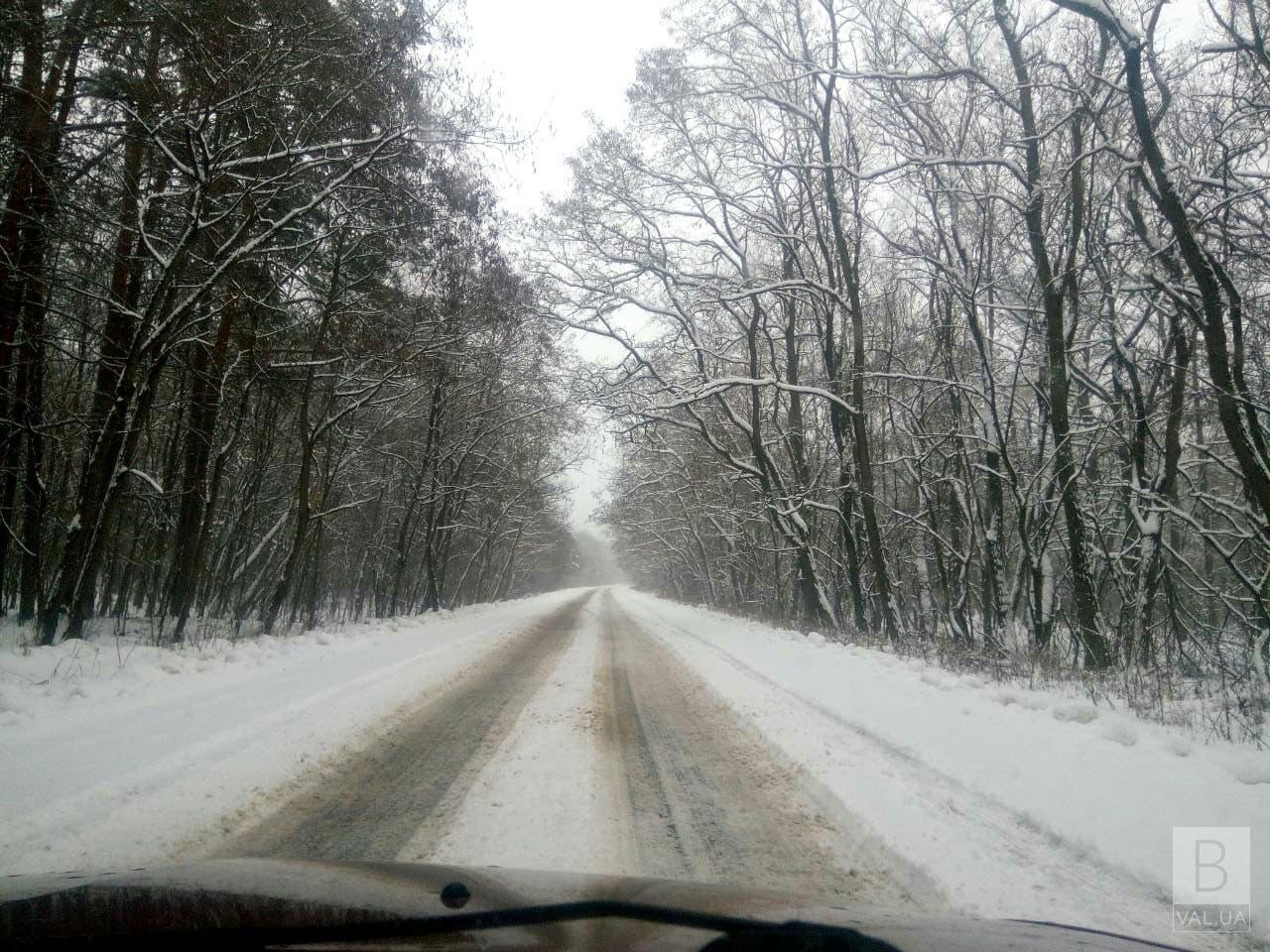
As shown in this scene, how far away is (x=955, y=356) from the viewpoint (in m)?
16.3

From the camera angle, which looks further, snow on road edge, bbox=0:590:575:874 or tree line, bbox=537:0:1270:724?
tree line, bbox=537:0:1270:724

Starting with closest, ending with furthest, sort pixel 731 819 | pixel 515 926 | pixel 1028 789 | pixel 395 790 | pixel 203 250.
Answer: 1. pixel 515 926
2. pixel 731 819
3. pixel 1028 789
4. pixel 395 790
5. pixel 203 250

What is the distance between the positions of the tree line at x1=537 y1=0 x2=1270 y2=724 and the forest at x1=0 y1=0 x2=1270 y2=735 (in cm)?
12

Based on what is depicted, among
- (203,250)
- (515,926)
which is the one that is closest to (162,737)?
(515,926)

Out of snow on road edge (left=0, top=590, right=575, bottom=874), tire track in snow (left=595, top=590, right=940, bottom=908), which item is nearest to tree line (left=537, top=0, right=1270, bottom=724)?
tire track in snow (left=595, top=590, right=940, bottom=908)

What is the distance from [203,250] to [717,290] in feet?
36.2

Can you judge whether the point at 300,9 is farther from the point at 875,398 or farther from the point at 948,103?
the point at 875,398

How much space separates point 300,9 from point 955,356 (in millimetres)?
14699

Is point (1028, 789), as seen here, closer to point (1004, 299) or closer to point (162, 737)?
point (162, 737)

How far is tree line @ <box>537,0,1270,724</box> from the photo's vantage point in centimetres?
877

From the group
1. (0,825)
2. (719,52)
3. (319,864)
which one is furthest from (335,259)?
(319,864)

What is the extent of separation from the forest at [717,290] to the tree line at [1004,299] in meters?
0.12

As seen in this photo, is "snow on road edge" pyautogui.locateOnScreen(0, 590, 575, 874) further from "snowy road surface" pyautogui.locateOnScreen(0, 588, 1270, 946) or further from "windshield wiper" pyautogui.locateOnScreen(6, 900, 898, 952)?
"windshield wiper" pyautogui.locateOnScreen(6, 900, 898, 952)

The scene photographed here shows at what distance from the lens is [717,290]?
17.0 metres
